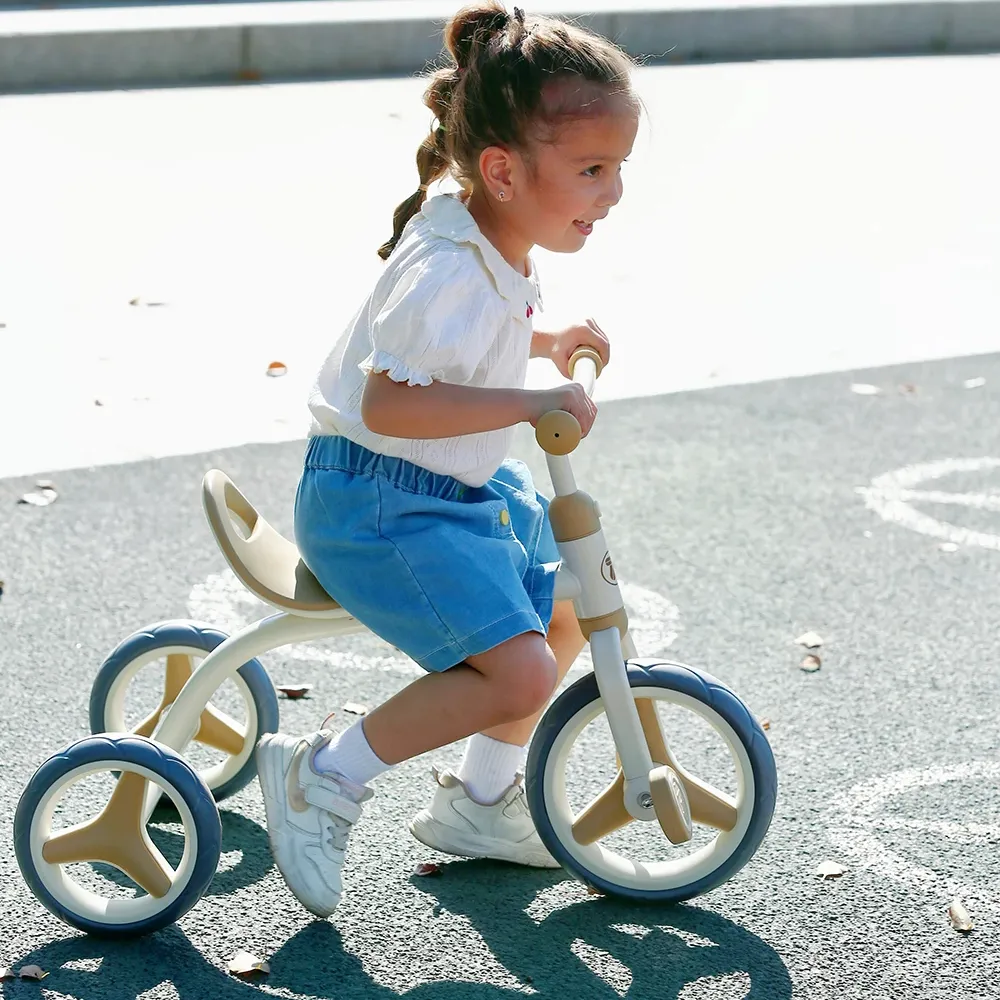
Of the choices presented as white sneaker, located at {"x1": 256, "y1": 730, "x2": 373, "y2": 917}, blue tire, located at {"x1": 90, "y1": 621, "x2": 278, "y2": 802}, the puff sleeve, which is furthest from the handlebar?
blue tire, located at {"x1": 90, "y1": 621, "x2": 278, "y2": 802}

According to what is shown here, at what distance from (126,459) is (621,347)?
220 centimetres

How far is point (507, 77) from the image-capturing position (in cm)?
257

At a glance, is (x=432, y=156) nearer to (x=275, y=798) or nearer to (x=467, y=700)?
(x=467, y=700)

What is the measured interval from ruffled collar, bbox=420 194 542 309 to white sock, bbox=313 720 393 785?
76cm

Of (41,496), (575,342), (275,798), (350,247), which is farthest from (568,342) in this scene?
(350,247)

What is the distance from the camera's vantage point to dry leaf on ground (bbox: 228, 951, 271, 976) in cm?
265

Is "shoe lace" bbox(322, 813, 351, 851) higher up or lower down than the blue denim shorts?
lower down

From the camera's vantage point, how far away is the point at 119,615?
4055 mm

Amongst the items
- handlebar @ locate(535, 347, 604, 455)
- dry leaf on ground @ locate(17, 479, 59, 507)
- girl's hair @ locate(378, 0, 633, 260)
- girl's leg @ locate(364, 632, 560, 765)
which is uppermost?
girl's hair @ locate(378, 0, 633, 260)

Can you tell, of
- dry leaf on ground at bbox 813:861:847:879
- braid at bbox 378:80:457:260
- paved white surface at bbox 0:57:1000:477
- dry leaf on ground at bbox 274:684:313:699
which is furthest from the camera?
paved white surface at bbox 0:57:1000:477

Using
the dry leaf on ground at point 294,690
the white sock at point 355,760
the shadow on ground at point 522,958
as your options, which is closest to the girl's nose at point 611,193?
the white sock at point 355,760

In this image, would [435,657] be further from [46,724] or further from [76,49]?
[76,49]

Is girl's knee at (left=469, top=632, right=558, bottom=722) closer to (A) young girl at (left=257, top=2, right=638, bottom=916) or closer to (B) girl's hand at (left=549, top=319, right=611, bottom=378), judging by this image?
(A) young girl at (left=257, top=2, right=638, bottom=916)

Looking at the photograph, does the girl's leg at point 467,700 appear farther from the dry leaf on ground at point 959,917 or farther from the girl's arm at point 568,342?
the dry leaf on ground at point 959,917
